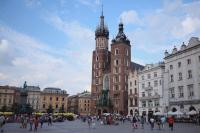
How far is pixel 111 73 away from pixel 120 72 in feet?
15.9

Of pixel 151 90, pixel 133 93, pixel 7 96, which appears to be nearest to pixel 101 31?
pixel 133 93

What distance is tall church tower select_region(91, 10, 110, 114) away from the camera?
98.4 m

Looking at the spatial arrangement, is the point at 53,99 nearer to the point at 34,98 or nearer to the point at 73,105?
the point at 34,98

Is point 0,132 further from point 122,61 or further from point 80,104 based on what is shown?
point 80,104

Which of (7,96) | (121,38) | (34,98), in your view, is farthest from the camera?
A: (34,98)

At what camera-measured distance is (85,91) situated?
511ft

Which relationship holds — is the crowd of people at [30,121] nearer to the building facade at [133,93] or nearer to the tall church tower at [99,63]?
the building facade at [133,93]

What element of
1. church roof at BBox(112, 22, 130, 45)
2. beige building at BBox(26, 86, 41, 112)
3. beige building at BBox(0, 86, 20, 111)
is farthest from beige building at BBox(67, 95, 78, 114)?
church roof at BBox(112, 22, 130, 45)

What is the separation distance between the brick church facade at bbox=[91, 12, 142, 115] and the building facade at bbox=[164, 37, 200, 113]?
28149mm

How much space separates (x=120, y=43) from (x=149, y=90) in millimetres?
26387

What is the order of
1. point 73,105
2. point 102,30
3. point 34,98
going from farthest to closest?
point 73,105, point 34,98, point 102,30

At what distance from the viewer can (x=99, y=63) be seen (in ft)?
333

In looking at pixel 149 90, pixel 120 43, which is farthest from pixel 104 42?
pixel 149 90

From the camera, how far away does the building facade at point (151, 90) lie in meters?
68.4
